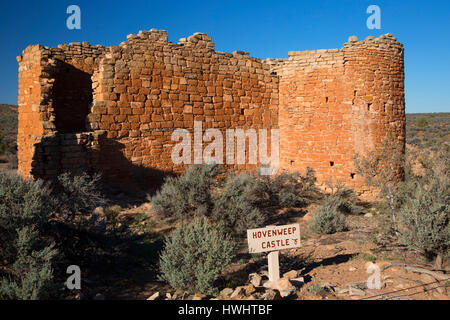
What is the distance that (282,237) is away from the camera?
15.0 ft

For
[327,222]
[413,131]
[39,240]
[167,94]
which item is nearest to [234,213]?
[327,222]

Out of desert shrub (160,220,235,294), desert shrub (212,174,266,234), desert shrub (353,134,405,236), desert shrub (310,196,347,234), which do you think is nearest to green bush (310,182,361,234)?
desert shrub (310,196,347,234)

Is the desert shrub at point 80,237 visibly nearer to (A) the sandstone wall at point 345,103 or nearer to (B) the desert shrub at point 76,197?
(B) the desert shrub at point 76,197

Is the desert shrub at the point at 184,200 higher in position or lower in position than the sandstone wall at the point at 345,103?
lower

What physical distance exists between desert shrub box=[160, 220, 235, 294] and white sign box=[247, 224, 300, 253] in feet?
1.41

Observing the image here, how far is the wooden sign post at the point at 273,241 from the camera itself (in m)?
4.35

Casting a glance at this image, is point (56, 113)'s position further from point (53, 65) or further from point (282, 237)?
point (282, 237)

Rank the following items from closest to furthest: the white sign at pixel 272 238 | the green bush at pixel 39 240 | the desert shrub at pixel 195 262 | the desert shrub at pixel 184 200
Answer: the green bush at pixel 39 240
the desert shrub at pixel 195 262
the white sign at pixel 272 238
the desert shrub at pixel 184 200

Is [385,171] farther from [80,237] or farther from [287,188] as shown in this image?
[80,237]

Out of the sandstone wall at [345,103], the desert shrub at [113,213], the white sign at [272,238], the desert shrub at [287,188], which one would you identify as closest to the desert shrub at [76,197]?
the desert shrub at [113,213]

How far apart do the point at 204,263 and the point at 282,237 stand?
1.19m

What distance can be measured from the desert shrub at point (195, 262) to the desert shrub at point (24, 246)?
4.81 feet

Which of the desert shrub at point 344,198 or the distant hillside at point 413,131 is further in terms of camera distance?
the distant hillside at point 413,131
